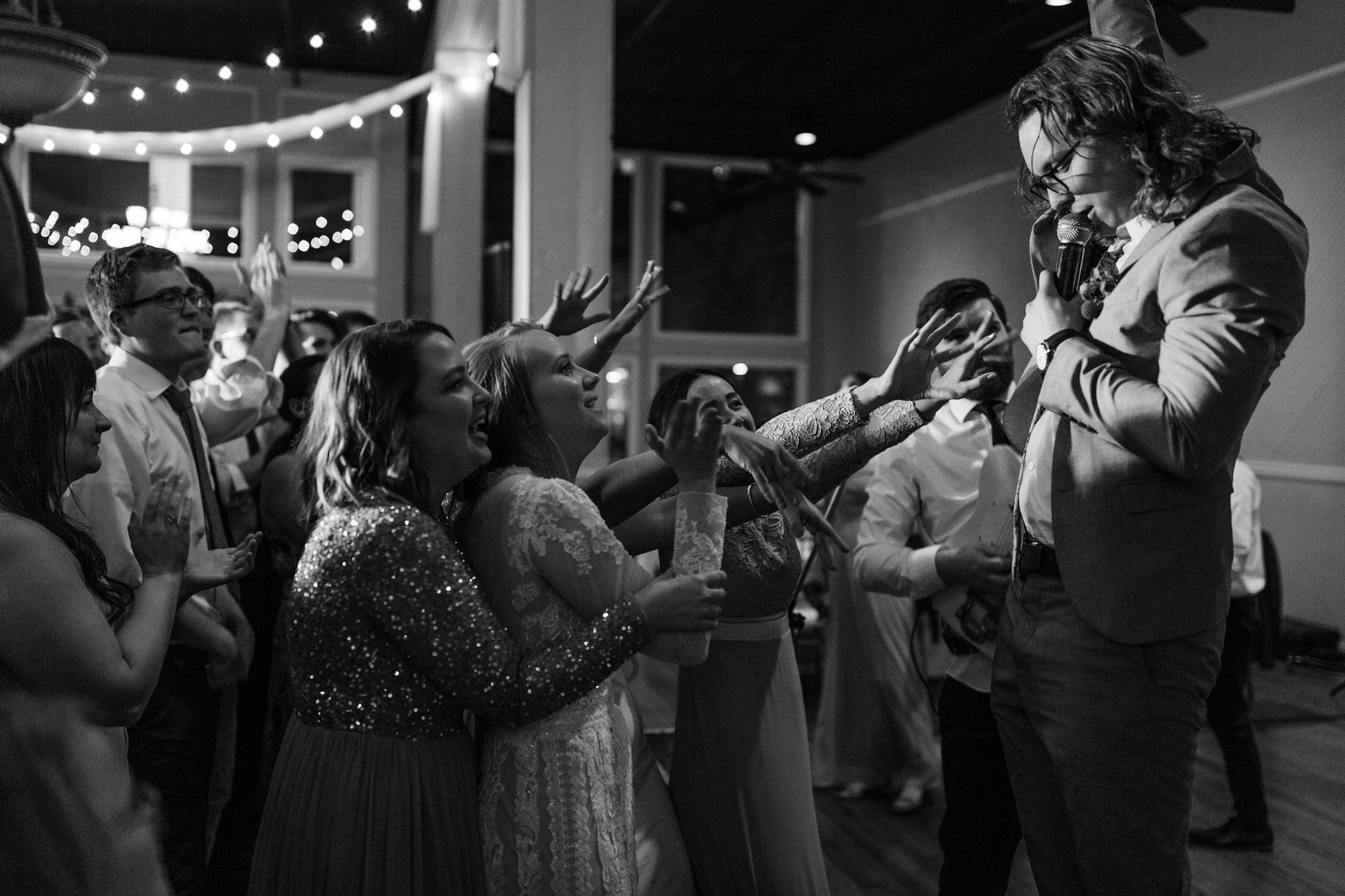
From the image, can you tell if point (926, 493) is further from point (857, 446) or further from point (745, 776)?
point (745, 776)

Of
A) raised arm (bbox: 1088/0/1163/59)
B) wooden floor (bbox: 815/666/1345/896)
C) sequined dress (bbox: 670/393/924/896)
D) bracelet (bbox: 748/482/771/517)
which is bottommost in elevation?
wooden floor (bbox: 815/666/1345/896)

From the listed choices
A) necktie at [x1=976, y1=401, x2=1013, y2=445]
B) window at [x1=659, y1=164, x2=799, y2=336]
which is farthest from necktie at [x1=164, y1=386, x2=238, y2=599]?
window at [x1=659, y1=164, x2=799, y2=336]

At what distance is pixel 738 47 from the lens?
8.14m

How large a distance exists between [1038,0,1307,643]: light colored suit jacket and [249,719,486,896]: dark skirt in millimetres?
840

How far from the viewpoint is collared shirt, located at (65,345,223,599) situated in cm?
216

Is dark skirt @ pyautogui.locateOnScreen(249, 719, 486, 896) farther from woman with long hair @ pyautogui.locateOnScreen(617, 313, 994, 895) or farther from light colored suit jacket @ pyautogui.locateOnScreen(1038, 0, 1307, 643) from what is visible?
light colored suit jacket @ pyautogui.locateOnScreen(1038, 0, 1307, 643)

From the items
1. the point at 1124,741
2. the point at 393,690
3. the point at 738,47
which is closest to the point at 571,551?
the point at 393,690

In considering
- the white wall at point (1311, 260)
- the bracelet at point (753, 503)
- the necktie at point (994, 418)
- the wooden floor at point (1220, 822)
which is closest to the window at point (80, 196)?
the white wall at point (1311, 260)

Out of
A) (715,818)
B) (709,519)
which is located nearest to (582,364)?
(709,519)

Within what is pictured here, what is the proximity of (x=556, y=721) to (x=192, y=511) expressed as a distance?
34.6 inches

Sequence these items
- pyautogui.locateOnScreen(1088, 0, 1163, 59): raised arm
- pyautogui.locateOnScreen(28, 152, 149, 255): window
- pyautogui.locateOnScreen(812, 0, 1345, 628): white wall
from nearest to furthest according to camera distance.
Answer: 1. pyautogui.locateOnScreen(1088, 0, 1163, 59): raised arm
2. pyautogui.locateOnScreen(812, 0, 1345, 628): white wall
3. pyautogui.locateOnScreen(28, 152, 149, 255): window

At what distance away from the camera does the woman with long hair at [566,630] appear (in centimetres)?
149

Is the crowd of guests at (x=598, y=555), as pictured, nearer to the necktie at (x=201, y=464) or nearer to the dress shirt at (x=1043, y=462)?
the dress shirt at (x=1043, y=462)

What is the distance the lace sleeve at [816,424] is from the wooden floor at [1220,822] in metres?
1.53
